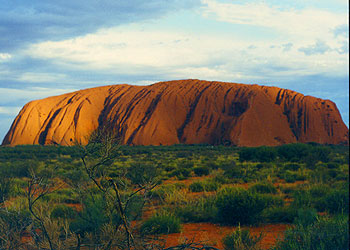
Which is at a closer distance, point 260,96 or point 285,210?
point 285,210

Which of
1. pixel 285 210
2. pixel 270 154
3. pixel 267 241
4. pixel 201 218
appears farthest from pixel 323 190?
pixel 270 154

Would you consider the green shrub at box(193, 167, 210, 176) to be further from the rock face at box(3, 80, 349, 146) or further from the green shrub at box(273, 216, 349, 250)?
the rock face at box(3, 80, 349, 146)

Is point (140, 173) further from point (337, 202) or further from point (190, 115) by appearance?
point (190, 115)

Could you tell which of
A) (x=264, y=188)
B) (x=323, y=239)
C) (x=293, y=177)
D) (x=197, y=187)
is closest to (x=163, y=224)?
(x=323, y=239)

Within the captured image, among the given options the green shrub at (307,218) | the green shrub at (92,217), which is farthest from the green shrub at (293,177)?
the green shrub at (92,217)

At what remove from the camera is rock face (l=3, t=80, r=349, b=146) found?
58.2 metres

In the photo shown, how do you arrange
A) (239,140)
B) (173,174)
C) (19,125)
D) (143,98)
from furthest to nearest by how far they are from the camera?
(19,125), (143,98), (239,140), (173,174)

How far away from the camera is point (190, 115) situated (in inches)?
2432

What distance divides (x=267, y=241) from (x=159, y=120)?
5425 centimetres

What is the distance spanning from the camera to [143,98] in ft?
216

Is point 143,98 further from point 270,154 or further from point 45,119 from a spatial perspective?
point 270,154

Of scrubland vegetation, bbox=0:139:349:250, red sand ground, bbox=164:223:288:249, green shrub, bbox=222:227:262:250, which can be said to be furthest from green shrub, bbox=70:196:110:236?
green shrub, bbox=222:227:262:250

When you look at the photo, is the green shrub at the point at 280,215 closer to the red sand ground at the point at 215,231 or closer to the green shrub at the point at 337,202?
the red sand ground at the point at 215,231

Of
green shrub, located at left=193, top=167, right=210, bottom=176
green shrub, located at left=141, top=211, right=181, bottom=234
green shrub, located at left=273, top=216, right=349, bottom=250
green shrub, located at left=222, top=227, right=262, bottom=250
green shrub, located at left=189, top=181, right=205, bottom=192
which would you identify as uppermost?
green shrub, located at left=273, top=216, right=349, bottom=250
